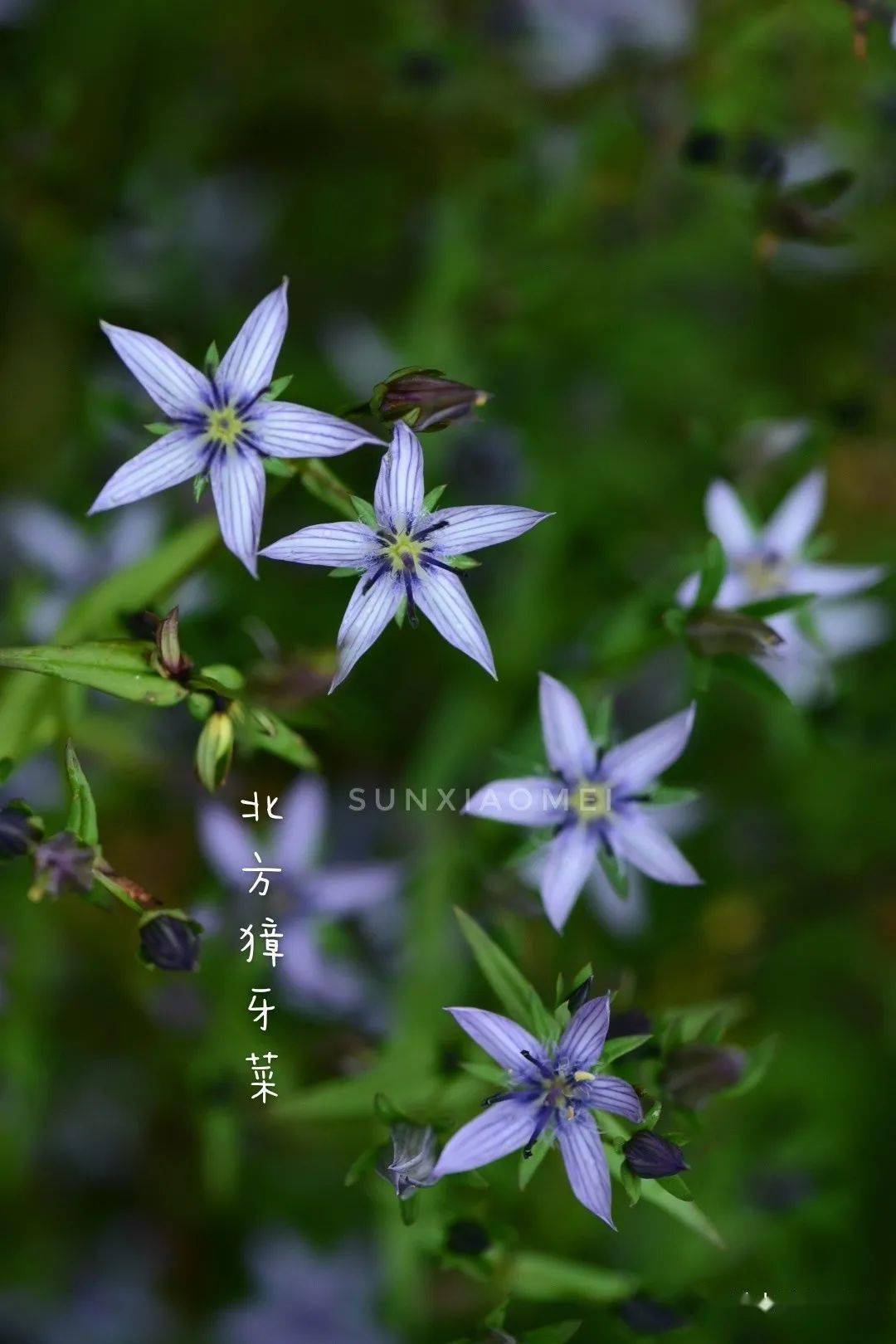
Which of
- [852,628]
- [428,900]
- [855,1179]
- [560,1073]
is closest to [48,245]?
[428,900]

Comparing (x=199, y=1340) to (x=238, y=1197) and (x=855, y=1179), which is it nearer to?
(x=238, y=1197)

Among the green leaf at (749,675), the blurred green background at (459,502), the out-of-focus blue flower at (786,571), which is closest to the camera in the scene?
the green leaf at (749,675)

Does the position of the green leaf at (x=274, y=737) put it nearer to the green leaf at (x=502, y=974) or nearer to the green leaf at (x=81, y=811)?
the green leaf at (x=81, y=811)

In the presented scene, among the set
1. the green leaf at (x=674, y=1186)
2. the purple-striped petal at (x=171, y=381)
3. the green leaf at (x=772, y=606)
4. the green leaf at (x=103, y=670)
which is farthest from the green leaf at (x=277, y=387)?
the green leaf at (x=674, y=1186)

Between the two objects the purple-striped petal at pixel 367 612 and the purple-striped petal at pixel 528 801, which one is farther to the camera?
the purple-striped petal at pixel 528 801

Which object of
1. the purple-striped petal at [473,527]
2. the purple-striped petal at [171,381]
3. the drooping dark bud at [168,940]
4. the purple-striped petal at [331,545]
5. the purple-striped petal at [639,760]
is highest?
the purple-striped petal at [171,381]
